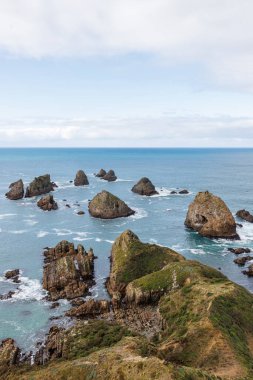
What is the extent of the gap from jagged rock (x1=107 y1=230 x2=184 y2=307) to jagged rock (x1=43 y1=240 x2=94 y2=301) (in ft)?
17.6

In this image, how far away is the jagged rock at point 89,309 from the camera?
58406 millimetres

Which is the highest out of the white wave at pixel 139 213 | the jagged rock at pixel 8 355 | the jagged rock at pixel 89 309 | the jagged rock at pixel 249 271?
the white wave at pixel 139 213

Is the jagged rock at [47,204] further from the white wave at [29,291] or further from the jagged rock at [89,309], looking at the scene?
the jagged rock at [89,309]

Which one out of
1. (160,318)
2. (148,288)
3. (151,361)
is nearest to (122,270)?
(148,288)

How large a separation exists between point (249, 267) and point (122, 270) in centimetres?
2936

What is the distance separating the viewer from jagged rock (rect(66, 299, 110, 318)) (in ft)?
192

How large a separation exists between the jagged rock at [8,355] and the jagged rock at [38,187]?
117328 mm

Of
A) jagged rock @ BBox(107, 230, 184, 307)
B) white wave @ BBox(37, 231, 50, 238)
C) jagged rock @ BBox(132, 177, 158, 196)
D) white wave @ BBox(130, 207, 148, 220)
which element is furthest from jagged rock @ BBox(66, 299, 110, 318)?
jagged rock @ BBox(132, 177, 158, 196)

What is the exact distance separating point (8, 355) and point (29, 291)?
21.2 metres

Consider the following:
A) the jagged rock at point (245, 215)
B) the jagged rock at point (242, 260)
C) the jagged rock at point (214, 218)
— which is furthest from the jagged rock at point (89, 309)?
the jagged rock at point (245, 215)

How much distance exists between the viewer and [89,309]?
5891cm

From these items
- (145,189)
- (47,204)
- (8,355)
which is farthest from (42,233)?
(145,189)

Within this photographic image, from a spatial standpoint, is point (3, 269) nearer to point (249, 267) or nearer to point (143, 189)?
point (249, 267)

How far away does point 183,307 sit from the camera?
52.1 meters
